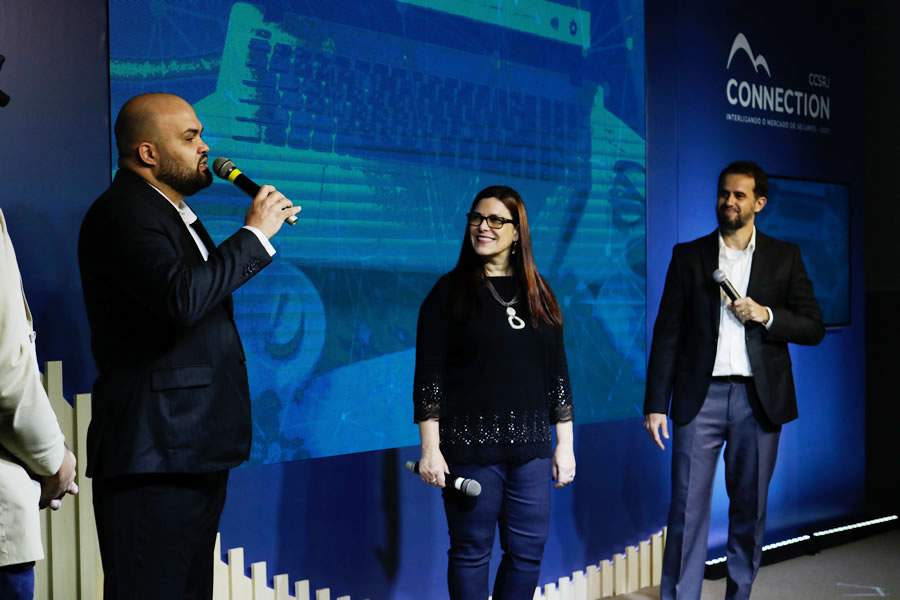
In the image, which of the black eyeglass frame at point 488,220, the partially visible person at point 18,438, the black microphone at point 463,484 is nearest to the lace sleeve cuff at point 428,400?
the black microphone at point 463,484

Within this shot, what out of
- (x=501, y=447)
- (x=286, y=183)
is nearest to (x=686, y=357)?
(x=501, y=447)

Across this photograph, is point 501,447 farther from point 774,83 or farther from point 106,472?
point 774,83

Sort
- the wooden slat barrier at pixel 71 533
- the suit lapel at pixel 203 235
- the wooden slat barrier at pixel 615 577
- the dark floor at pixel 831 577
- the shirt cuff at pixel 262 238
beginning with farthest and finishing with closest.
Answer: the dark floor at pixel 831 577
the wooden slat barrier at pixel 615 577
the wooden slat barrier at pixel 71 533
the suit lapel at pixel 203 235
the shirt cuff at pixel 262 238

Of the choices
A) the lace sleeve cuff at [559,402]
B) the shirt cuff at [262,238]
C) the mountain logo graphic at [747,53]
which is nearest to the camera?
the shirt cuff at [262,238]

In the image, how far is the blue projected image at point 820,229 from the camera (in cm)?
551

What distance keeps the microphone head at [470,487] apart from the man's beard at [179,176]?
117cm

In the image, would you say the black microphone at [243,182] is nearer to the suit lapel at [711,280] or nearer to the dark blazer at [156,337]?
the dark blazer at [156,337]

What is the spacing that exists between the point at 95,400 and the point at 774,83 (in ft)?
14.2

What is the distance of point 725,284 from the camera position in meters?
3.79

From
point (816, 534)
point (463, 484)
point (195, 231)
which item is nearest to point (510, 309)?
point (463, 484)

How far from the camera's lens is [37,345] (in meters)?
2.99

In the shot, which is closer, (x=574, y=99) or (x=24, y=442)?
(x=24, y=442)

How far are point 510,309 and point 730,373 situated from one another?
1.17 meters

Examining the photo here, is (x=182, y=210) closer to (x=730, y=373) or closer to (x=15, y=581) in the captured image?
(x=15, y=581)
